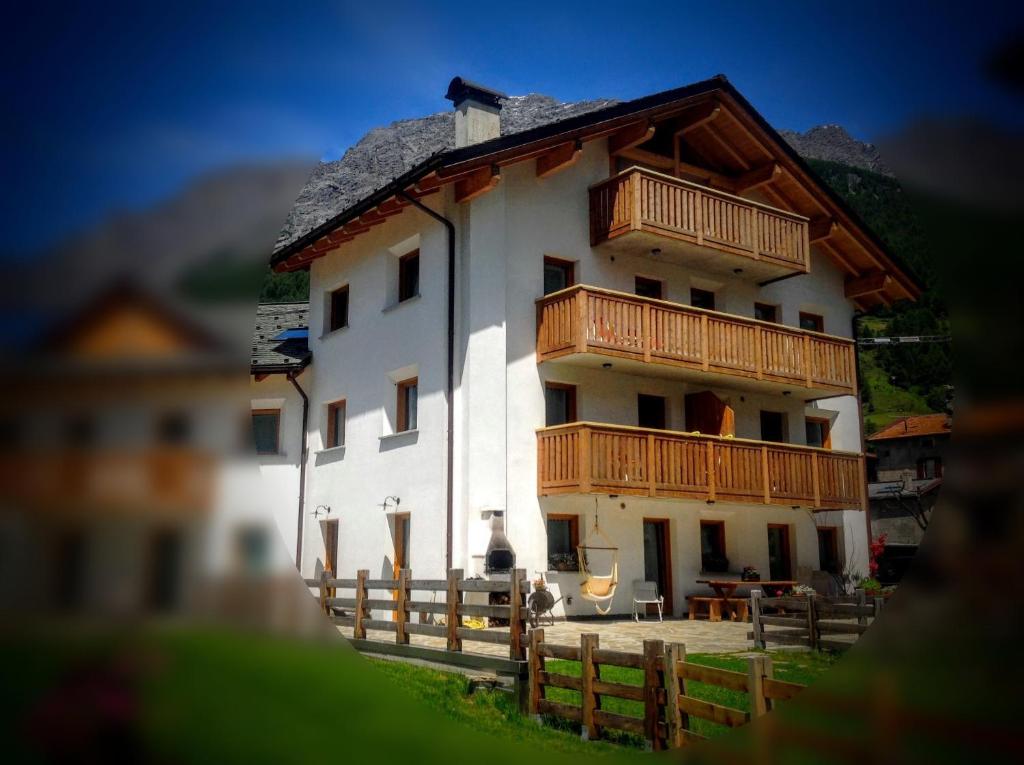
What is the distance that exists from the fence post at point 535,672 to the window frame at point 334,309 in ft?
3.95

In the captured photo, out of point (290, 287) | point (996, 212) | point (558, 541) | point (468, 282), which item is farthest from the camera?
point (558, 541)

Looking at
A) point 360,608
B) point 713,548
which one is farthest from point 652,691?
point 713,548

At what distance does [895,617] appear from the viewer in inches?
40.9

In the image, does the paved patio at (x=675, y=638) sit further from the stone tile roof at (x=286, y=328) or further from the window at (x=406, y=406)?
the stone tile roof at (x=286, y=328)

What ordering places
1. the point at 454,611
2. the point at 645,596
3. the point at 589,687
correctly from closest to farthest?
the point at 589,687
the point at 454,611
the point at 645,596

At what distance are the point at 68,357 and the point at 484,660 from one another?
7.90ft

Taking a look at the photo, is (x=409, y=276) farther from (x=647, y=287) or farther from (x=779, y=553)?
(x=647, y=287)

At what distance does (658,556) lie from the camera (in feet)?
25.7

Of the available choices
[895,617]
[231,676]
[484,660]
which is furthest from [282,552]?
[484,660]

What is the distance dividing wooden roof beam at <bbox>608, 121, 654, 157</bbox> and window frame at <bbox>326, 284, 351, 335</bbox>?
2195 millimetres

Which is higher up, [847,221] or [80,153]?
[847,221]

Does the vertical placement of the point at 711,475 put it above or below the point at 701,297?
below

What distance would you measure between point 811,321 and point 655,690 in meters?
1.32

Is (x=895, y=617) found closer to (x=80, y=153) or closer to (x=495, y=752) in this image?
(x=495, y=752)
